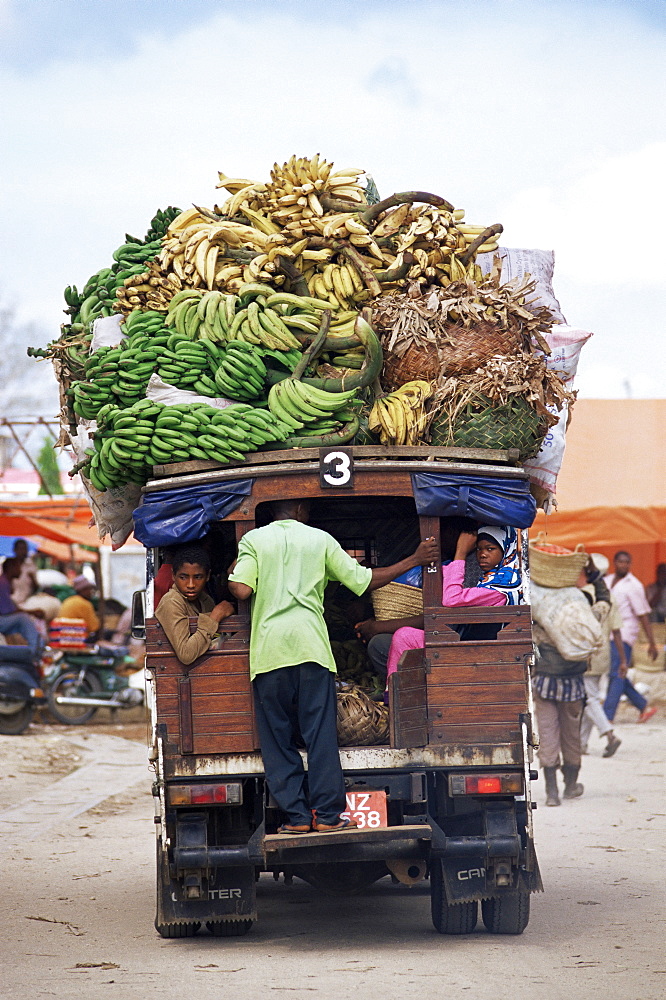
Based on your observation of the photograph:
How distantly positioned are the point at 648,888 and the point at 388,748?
256 cm

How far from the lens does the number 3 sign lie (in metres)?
6.27

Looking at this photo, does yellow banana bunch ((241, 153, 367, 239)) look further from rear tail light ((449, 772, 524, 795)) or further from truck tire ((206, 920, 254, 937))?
truck tire ((206, 920, 254, 937))

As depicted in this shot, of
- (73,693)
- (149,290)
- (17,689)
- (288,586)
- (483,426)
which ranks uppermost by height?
(149,290)

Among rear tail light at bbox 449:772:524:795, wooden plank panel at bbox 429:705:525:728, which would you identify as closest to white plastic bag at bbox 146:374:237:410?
wooden plank panel at bbox 429:705:525:728

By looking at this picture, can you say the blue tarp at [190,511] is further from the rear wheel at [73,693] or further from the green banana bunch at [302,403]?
the rear wheel at [73,693]

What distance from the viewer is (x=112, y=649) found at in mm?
18750

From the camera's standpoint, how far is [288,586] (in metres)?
6.26

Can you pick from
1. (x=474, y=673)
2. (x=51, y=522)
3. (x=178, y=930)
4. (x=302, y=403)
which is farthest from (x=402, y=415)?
(x=51, y=522)

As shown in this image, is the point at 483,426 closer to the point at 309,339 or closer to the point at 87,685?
the point at 309,339

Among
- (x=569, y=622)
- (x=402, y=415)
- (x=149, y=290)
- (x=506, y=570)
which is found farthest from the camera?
(x=569, y=622)

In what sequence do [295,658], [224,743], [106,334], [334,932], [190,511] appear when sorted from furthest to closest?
[106,334]
[334,932]
[190,511]
[224,743]
[295,658]

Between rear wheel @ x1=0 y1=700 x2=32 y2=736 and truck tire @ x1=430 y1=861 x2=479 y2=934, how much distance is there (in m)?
11.5

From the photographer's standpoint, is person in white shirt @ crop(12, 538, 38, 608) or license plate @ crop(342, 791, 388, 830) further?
person in white shirt @ crop(12, 538, 38, 608)

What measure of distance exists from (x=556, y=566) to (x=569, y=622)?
0.51m
